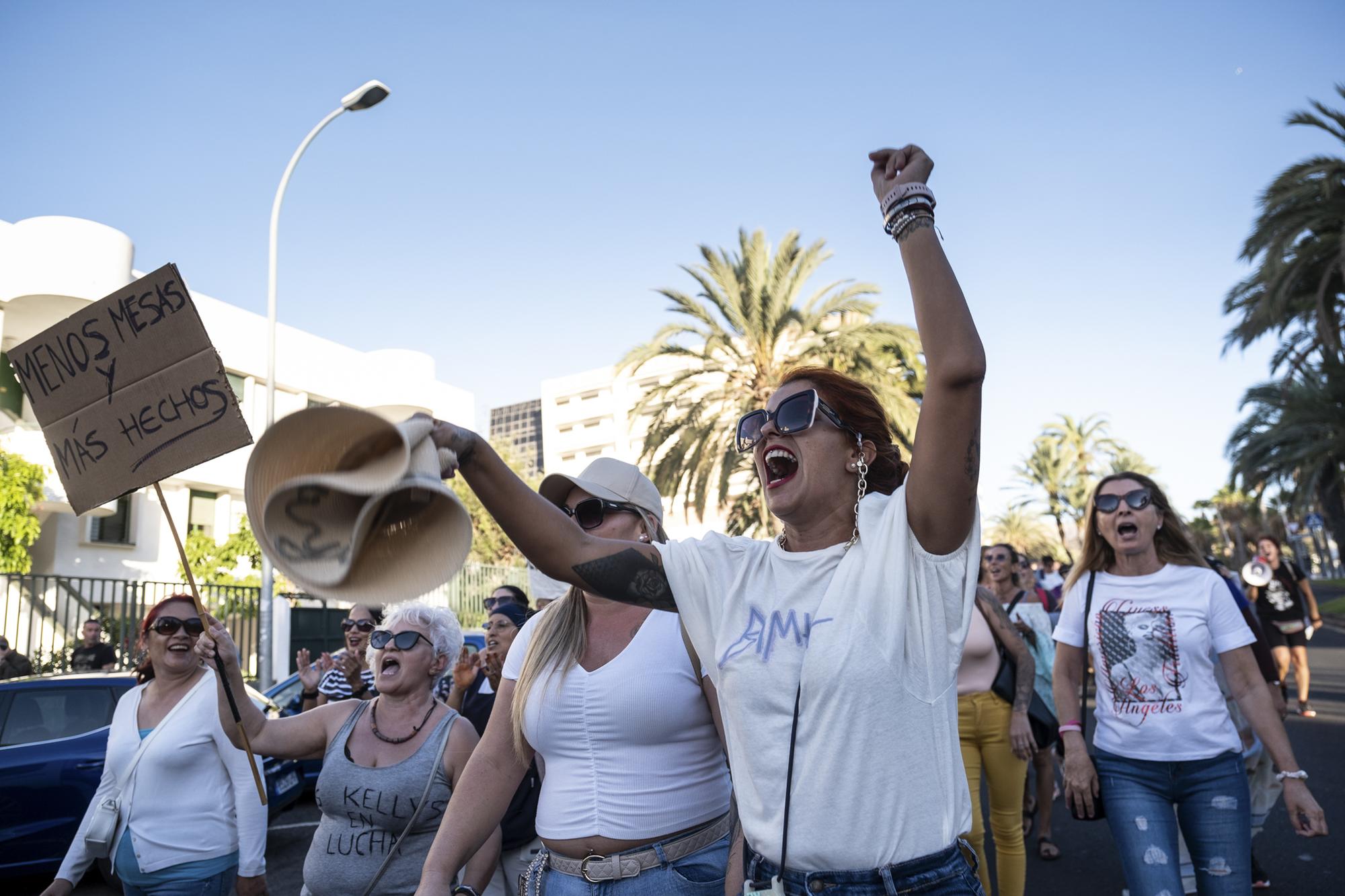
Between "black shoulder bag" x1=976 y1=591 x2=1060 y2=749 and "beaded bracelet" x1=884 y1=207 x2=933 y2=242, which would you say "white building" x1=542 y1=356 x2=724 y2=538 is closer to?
"black shoulder bag" x1=976 y1=591 x2=1060 y2=749

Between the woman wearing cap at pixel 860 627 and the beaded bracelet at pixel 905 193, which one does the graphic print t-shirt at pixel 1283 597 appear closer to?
the woman wearing cap at pixel 860 627

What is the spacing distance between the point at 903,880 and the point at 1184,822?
254cm

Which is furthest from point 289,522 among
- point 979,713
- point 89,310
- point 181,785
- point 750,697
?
point 979,713

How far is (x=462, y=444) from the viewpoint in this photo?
190cm

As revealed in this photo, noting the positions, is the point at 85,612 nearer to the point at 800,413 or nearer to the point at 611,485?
the point at 611,485

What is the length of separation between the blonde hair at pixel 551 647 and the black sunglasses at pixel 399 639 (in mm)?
1084

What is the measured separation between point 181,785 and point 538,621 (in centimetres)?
191

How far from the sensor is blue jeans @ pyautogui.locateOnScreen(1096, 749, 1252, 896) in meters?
3.70

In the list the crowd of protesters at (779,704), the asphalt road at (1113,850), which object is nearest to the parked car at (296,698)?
the asphalt road at (1113,850)

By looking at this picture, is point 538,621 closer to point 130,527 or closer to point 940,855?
point 940,855

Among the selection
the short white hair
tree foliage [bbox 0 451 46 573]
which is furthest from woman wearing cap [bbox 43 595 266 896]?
tree foliage [bbox 0 451 46 573]

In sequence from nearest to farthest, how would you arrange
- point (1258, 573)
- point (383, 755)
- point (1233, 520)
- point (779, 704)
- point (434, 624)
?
point (779, 704)
point (383, 755)
point (434, 624)
point (1258, 573)
point (1233, 520)

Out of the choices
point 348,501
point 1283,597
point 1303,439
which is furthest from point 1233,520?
point 348,501

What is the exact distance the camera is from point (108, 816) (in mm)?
4008
